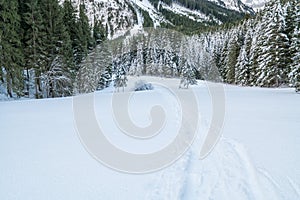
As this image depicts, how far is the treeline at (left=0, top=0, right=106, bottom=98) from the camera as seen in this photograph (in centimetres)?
1927

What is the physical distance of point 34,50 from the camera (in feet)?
69.6

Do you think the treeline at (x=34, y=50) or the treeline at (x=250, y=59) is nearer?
the treeline at (x=34, y=50)

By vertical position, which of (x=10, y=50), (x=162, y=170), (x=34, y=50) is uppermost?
(x=34, y=50)

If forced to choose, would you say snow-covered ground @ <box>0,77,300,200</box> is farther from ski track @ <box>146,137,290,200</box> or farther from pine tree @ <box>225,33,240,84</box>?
pine tree @ <box>225,33,240,84</box>

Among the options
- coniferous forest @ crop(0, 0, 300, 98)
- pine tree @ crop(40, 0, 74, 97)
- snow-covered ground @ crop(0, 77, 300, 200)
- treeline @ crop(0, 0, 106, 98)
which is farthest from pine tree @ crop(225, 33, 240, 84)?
snow-covered ground @ crop(0, 77, 300, 200)

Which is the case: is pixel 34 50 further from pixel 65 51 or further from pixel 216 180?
pixel 216 180

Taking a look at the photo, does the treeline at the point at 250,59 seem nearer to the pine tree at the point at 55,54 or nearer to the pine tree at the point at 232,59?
the pine tree at the point at 232,59

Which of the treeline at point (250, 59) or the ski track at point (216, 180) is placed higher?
the treeline at point (250, 59)

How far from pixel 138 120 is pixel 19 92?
1538 centimetres

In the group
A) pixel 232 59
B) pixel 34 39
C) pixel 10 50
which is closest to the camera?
pixel 10 50

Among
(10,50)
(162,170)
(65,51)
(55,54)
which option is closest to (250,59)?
(65,51)

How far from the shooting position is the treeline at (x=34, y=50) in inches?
758

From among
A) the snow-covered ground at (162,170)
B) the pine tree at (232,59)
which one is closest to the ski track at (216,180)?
the snow-covered ground at (162,170)

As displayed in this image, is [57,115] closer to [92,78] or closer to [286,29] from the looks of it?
[92,78]
